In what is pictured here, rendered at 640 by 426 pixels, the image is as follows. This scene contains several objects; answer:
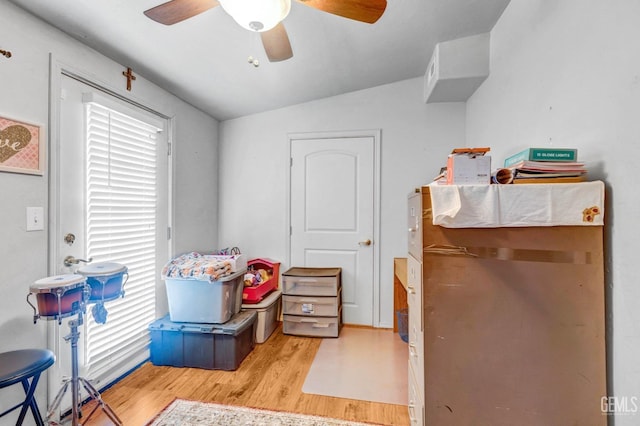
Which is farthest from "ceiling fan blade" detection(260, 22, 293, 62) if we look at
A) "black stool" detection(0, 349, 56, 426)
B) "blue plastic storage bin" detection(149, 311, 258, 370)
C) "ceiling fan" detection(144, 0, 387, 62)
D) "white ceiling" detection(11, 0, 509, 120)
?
"blue plastic storage bin" detection(149, 311, 258, 370)

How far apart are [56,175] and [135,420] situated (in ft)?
4.81

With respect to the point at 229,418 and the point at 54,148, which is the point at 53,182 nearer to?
the point at 54,148

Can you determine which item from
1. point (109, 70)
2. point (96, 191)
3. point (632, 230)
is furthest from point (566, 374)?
point (109, 70)

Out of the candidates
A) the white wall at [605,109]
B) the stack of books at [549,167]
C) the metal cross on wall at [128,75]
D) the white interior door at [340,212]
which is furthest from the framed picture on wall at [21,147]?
the white wall at [605,109]

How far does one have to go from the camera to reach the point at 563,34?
1331 millimetres

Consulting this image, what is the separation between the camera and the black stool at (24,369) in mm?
1139

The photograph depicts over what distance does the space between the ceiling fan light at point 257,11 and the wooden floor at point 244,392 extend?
79.7 inches

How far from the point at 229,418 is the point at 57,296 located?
110 centimetres

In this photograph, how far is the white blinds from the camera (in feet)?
6.03

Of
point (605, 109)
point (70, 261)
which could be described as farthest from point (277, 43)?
point (70, 261)

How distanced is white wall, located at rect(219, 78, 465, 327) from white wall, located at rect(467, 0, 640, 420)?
1.20m

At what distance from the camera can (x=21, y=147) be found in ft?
4.76

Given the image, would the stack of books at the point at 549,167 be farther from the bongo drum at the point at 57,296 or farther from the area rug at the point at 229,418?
the bongo drum at the point at 57,296

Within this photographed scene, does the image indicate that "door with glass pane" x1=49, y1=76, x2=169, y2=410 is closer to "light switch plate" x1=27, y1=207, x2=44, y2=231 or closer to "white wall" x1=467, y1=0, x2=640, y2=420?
"light switch plate" x1=27, y1=207, x2=44, y2=231
